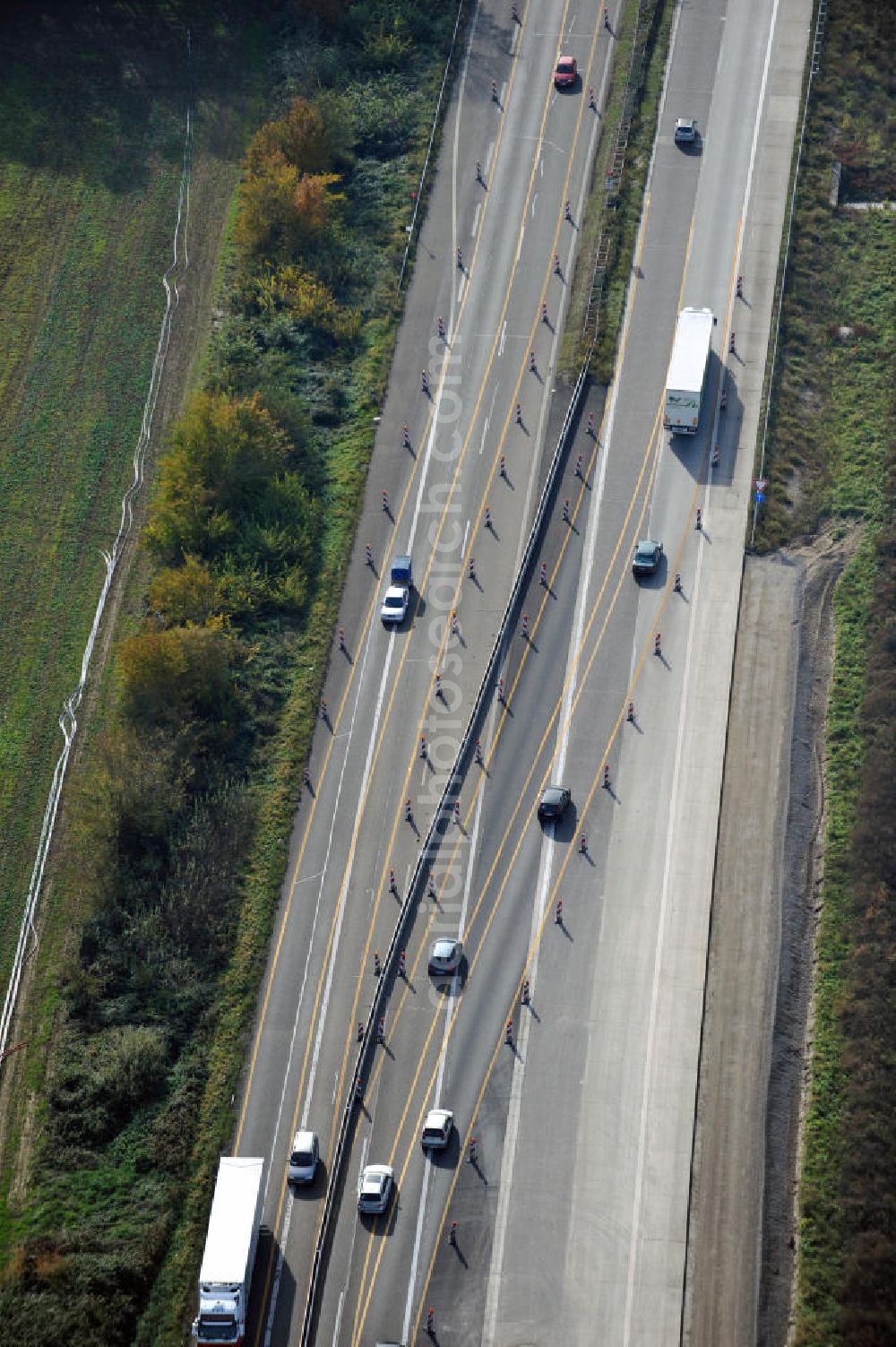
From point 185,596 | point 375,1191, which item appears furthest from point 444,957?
point 185,596

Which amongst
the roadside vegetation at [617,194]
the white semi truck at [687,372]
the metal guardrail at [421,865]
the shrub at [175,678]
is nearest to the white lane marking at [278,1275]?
the metal guardrail at [421,865]

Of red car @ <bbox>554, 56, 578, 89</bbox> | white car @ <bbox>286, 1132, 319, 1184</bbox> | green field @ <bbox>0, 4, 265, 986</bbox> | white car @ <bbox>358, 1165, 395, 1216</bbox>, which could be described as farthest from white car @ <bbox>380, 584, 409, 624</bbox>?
red car @ <bbox>554, 56, 578, 89</bbox>

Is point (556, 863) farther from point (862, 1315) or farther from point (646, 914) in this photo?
point (862, 1315)

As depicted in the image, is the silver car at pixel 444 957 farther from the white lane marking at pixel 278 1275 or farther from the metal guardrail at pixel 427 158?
the metal guardrail at pixel 427 158

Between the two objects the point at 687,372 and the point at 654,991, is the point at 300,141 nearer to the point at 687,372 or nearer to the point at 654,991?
the point at 687,372

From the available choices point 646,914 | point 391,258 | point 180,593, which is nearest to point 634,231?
point 391,258
